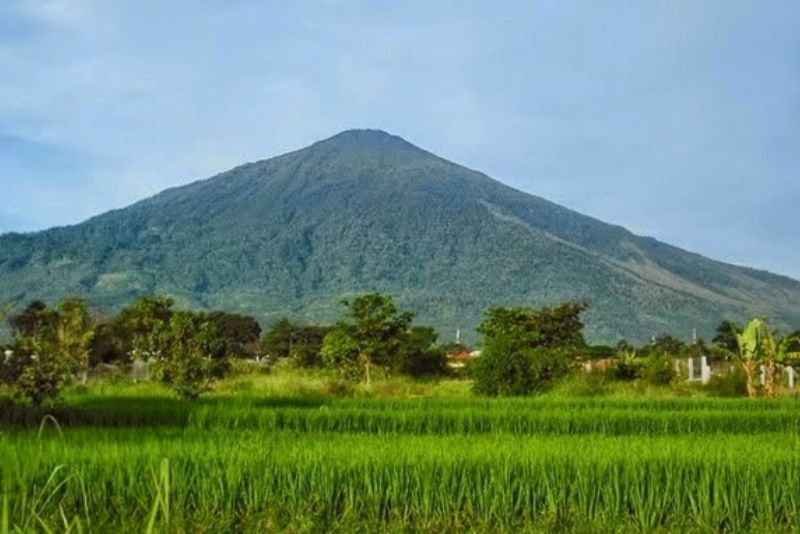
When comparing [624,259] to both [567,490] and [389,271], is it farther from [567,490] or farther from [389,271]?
[567,490]

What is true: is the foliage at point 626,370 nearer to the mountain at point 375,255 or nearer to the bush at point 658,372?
the bush at point 658,372

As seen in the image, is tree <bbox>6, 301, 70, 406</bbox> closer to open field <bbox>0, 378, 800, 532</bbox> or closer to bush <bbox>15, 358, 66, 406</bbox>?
bush <bbox>15, 358, 66, 406</bbox>

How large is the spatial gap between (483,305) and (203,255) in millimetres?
42092

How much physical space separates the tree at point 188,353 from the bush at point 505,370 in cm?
535

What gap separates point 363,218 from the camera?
15875 centimetres

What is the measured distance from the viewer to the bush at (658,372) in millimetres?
25250

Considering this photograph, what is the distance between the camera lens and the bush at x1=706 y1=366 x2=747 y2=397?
23.4 meters

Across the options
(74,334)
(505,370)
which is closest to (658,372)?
(505,370)

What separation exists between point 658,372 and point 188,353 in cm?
1244

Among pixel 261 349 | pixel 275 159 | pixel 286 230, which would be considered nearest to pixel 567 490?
pixel 261 349

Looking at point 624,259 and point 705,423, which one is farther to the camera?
point 624,259

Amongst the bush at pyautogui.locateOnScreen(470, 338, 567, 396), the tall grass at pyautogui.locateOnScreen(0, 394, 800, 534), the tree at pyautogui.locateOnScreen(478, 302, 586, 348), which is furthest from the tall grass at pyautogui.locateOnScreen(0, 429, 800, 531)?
the tree at pyautogui.locateOnScreen(478, 302, 586, 348)

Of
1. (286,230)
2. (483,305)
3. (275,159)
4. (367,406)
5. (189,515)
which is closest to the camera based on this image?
(189,515)

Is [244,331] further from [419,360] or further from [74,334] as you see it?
[74,334]
